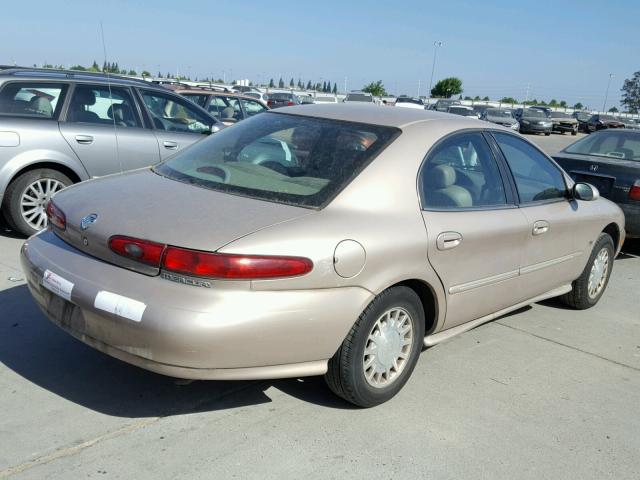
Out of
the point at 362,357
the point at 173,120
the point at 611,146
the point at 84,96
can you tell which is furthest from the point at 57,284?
the point at 611,146

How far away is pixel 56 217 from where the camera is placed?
355 cm

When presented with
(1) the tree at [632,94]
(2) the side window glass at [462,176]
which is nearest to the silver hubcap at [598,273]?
(2) the side window glass at [462,176]

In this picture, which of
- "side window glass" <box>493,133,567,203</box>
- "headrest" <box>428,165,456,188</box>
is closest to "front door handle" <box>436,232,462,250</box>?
"headrest" <box>428,165,456,188</box>

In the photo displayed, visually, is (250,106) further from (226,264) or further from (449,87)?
(449,87)

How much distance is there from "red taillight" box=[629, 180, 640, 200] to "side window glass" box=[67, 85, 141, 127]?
5.32 metres

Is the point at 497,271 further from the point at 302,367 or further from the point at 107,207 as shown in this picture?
the point at 107,207

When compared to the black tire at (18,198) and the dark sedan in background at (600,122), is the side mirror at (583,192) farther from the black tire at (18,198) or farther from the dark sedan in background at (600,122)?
the dark sedan in background at (600,122)

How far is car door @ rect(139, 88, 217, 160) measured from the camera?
716 cm

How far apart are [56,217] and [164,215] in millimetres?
797

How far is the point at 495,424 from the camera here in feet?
11.4

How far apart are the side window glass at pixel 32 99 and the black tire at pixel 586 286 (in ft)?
16.5

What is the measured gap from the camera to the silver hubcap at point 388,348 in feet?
11.2

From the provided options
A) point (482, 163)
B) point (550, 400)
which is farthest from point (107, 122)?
point (550, 400)

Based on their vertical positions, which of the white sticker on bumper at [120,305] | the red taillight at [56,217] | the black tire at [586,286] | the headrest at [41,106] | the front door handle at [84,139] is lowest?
the black tire at [586,286]
